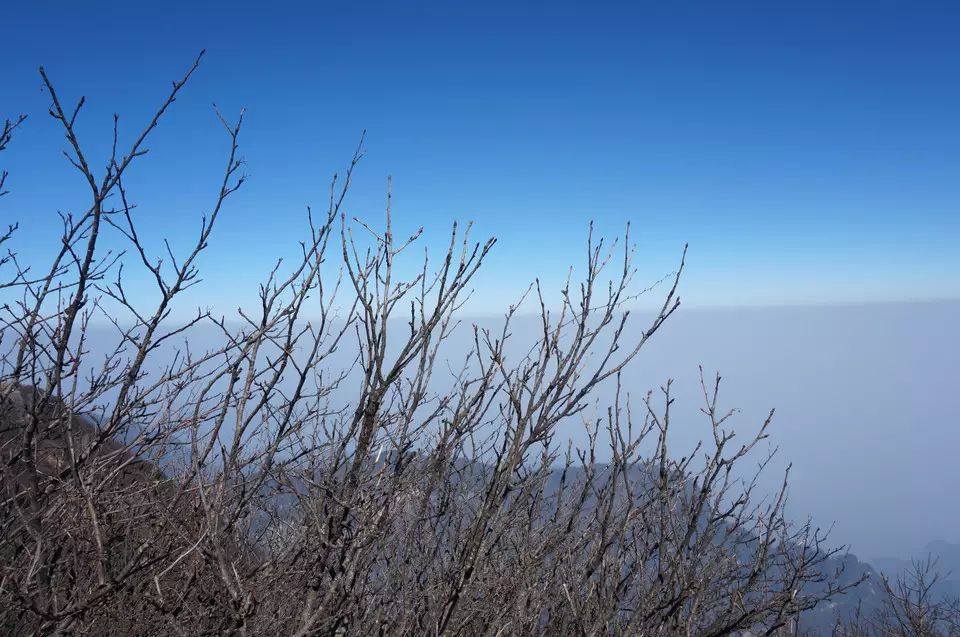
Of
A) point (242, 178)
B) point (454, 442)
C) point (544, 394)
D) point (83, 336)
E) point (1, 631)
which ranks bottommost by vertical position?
point (1, 631)

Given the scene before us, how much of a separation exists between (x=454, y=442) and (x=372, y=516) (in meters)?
0.56

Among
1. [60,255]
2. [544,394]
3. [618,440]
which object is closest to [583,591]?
[618,440]

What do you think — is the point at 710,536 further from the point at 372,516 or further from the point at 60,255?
the point at 60,255

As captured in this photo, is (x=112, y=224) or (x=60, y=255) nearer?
(x=112, y=224)

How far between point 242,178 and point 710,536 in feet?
12.9

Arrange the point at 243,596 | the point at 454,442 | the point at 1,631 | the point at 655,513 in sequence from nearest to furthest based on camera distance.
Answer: the point at 243,596
the point at 454,442
the point at 1,631
the point at 655,513

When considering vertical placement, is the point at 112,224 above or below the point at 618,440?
above

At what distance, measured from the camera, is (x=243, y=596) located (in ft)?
7.52

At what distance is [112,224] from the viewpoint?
3.00 metres

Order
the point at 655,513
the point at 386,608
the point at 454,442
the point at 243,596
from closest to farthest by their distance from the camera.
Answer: the point at 243,596 → the point at 454,442 → the point at 386,608 → the point at 655,513

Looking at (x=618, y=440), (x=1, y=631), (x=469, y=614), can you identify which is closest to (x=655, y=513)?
(x=618, y=440)

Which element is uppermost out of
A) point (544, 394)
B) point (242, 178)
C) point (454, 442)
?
point (242, 178)

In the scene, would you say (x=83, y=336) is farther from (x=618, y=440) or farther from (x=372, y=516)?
(x=618, y=440)

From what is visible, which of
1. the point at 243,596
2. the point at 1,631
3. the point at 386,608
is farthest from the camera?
the point at 1,631
